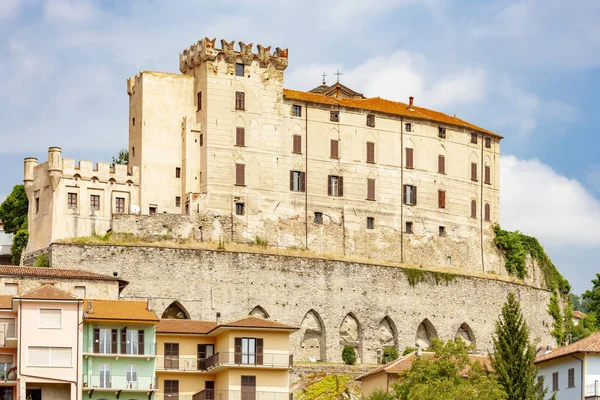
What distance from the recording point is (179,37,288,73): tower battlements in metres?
111

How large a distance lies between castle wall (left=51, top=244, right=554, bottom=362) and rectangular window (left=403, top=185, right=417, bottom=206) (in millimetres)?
6325

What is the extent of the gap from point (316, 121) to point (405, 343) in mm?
16783

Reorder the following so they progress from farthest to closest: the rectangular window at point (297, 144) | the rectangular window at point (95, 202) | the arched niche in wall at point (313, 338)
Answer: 1. the rectangular window at point (297, 144)
2. the arched niche in wall at point (313, 338)
3. the rectangular window at point (95, 202)

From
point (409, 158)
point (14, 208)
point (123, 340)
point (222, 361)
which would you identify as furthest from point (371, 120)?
point (123, 340)

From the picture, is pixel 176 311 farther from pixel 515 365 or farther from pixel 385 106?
pixel 515 365

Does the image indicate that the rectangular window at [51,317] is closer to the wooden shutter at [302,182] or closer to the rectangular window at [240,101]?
the rectangular window at [240,101]

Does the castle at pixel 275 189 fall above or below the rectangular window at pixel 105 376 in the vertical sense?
above

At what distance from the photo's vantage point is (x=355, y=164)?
11412 centimetres

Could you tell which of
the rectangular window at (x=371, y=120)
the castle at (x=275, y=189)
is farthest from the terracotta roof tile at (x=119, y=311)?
the rectangular window at (x=371, y=120)

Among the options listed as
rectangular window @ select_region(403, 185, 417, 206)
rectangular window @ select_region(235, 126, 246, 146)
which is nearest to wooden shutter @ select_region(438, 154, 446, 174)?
rectangular window @ select_region(403, 185, 417, 206)

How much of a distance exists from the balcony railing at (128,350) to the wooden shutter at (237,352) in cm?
428

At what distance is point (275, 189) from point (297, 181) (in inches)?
78.5

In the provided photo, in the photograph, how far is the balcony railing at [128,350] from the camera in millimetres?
82938

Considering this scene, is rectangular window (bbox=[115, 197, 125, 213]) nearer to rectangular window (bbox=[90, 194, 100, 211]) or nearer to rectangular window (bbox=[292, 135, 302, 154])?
rectangular window (bbox=[90, 194, 100, 211])
